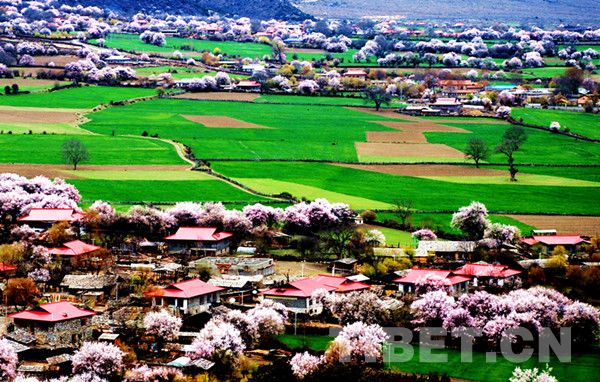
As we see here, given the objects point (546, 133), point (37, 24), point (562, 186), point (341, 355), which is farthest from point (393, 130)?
point (37, 24)

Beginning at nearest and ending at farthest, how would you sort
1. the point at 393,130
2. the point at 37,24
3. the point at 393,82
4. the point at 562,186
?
the point at 562,186
the point at 393,130
the point at 393,82
the point at 37,24

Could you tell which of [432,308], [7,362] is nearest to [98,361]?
[7,362]

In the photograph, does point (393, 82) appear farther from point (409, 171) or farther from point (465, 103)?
point (409, 171)

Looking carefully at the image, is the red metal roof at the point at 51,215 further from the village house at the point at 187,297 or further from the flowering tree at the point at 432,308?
the flowering tree at the point at 432,308

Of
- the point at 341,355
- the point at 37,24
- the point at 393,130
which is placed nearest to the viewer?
the point at 341,355

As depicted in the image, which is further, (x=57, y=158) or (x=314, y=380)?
(x=57, y=158)

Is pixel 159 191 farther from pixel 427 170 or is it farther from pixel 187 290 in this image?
pixel 187 290

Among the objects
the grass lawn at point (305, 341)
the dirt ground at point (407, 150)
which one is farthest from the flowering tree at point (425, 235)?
the dirt ground at point (407, 150)
